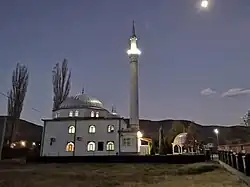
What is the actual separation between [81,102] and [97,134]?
9.98 meters

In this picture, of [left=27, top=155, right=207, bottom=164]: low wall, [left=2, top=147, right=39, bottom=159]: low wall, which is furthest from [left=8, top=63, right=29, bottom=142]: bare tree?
[left=27, top=155, right=207, bottom=164]: low wall

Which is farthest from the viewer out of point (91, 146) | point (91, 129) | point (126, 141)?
point (91, 129)

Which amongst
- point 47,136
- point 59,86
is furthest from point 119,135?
point 59,86

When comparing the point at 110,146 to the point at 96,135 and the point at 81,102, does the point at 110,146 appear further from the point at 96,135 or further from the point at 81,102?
the point at 81,102

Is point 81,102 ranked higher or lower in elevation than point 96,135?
higher

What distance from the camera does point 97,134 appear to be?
43.6 m

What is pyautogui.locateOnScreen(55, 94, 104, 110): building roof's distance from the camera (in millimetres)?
50750

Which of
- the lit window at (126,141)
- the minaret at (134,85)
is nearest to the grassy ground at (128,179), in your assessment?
the lit window at (126,141)

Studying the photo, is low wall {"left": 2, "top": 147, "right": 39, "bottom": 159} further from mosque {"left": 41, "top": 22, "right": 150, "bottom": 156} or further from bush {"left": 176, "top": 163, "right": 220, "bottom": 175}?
bush {"left": 176, "top": 163, "right": 220, "bottom": 175}

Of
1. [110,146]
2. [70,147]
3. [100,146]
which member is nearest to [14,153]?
[70,147]

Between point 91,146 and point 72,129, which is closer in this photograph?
point 91,146

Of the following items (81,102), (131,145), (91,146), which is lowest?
(91,146)

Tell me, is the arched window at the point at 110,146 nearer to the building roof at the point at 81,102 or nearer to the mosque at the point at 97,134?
the mosque at the point at 97,134

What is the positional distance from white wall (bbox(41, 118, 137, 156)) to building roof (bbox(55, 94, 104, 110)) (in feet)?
18.8
